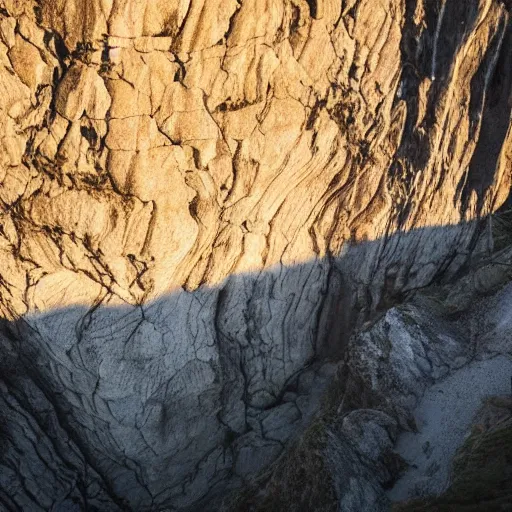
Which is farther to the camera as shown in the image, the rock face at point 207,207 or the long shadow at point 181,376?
the long shadow at point 181,376

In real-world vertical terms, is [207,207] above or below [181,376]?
above

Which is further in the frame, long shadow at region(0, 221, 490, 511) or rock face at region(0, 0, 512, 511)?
long shadow at region(0, 221, 490, 511)

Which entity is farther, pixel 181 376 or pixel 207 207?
pixel 181 376

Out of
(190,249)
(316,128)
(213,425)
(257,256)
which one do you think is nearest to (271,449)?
(213,425)
